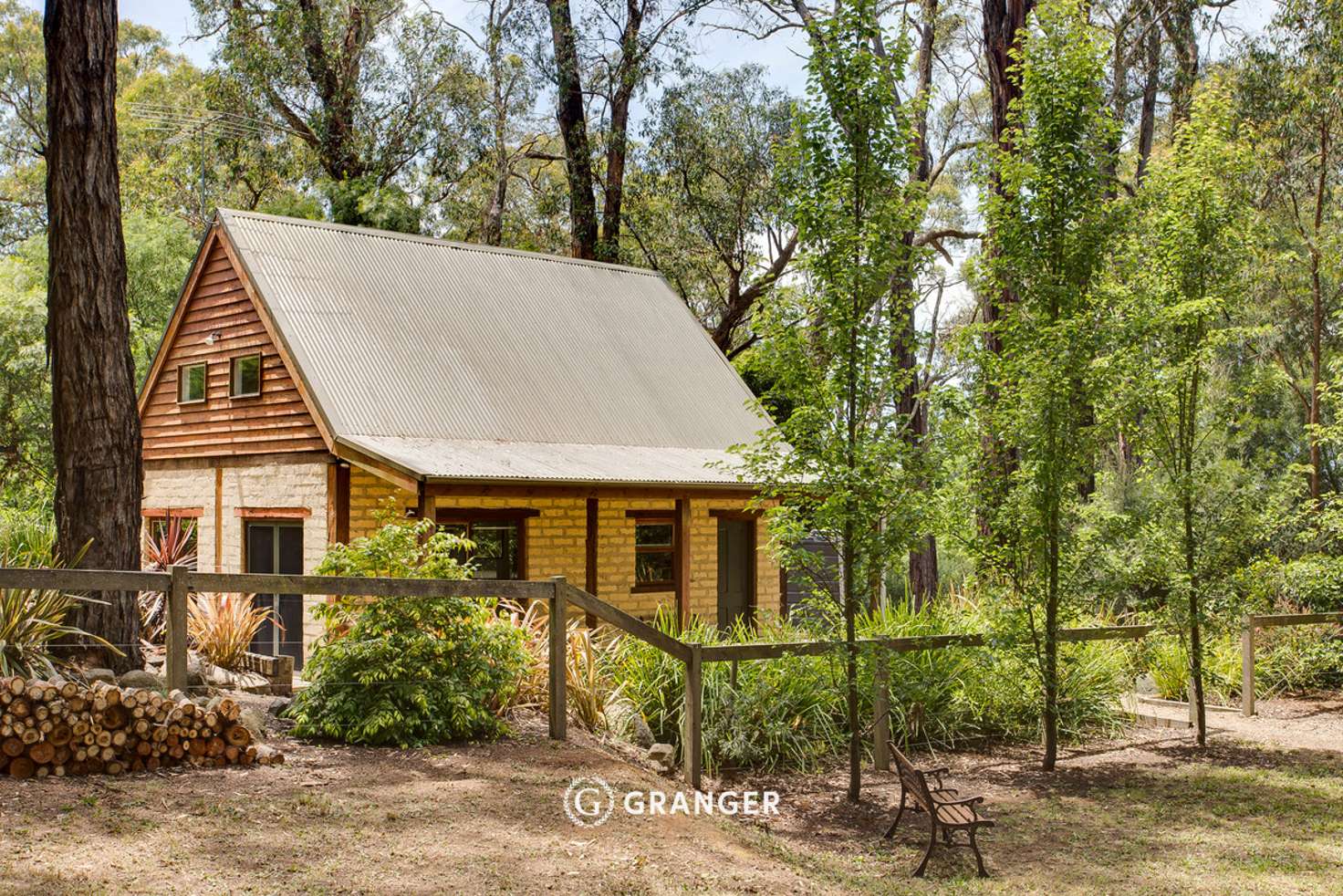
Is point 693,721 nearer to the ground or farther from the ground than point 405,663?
nearer to the ground

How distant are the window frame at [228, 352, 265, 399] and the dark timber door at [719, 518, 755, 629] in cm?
713

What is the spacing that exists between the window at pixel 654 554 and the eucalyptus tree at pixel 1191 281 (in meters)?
7.57

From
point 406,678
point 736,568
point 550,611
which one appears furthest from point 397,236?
point 406,678

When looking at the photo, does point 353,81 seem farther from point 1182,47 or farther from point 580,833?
point 580,833

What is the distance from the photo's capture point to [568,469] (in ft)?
48.3

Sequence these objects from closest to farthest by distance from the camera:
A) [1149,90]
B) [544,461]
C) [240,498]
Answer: [544,461] < [240,498] < [1149,90]

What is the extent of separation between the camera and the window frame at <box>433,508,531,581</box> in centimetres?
1561

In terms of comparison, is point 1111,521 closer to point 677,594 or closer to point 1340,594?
point 1340,594

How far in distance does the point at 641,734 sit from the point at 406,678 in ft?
6.78

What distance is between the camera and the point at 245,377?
55.3 ft

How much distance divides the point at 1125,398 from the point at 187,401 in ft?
44.2

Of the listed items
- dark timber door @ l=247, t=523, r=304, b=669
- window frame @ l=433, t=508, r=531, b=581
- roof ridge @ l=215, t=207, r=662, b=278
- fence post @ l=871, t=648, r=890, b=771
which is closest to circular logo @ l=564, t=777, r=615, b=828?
fence post @ l=871, t=648, r=890, b=771

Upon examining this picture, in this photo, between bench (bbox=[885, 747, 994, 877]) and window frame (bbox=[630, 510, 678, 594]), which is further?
window frame (bbox=[630, 510, 678, 594])

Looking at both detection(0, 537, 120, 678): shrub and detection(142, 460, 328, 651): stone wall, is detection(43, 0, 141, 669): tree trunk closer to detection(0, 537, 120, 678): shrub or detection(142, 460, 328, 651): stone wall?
detection(0, 537, 120, 678): shrub
